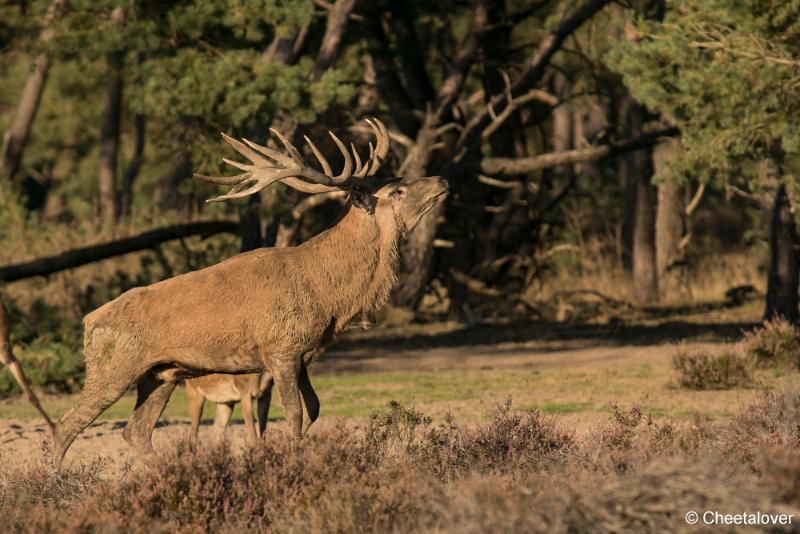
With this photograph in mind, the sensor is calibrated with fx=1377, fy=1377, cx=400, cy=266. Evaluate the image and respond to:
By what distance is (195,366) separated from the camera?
11.2 m

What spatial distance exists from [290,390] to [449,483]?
2.69 m

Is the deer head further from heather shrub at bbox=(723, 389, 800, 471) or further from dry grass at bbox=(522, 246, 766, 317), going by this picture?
dry grass at bbox=(522, 246, 766, 317)

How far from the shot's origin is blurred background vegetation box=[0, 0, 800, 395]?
18.7 m

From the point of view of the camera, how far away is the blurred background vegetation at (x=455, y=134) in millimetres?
18672

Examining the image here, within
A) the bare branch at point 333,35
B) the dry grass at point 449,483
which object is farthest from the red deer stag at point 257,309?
the bare branch at point 333,35

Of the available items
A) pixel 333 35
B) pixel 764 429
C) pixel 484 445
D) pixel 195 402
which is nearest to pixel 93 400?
pixel 195 402

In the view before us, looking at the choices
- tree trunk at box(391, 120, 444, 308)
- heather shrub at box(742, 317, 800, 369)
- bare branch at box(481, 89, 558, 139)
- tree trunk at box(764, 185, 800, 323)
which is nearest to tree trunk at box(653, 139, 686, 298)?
bare branch at box(481, 89, 558, 139)

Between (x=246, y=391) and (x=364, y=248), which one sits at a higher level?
(x=364, y=248)

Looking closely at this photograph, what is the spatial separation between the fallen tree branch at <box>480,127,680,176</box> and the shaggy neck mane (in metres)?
13.7

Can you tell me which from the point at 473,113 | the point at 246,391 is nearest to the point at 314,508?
the point at 246,391

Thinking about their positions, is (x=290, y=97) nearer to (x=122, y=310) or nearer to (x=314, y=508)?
(x=122, y=310)

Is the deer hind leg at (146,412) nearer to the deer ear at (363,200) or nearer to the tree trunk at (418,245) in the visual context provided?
the deer ear at (363,200)

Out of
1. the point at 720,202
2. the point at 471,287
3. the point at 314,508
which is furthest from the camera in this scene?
the point at 720,202

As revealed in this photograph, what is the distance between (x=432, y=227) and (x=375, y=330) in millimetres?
2521
